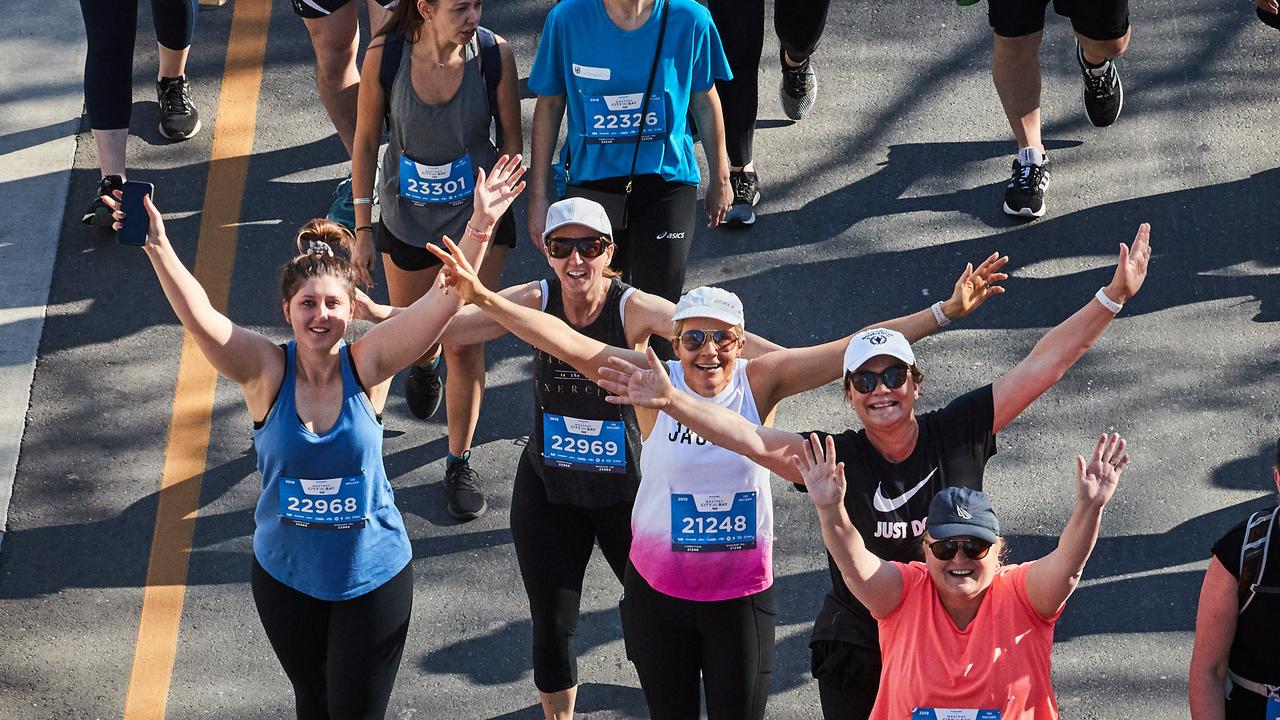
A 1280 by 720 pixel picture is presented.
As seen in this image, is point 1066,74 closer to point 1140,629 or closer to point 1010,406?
point 1140,629

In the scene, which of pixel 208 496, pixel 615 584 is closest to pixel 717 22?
pixel 615 584

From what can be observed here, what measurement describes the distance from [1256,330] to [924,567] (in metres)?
3.61

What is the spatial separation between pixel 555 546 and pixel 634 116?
1865 millimetres

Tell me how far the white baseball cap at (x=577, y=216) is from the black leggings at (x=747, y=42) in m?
2.03

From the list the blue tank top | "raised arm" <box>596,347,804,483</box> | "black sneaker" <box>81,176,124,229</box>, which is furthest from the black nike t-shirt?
"black sneaker" <box>81,176,124,229</box>

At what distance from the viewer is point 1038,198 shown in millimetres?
7727

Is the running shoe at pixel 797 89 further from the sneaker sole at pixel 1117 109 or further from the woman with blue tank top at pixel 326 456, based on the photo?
the woman with blue tank top at pixel 326 456

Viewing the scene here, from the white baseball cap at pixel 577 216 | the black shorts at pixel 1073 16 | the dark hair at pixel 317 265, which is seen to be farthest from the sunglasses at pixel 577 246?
the black shorts at pixel 1073 16

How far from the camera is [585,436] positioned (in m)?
5.37

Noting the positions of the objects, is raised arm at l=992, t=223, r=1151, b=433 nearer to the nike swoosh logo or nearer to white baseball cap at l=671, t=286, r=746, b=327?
the nike swoosh logo

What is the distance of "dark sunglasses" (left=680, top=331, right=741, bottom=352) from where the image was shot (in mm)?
4887

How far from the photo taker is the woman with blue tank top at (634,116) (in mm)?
6215

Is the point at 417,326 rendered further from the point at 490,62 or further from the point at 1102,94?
the point at 1102,94

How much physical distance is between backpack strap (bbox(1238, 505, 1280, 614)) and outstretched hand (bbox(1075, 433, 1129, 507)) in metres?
0.52
